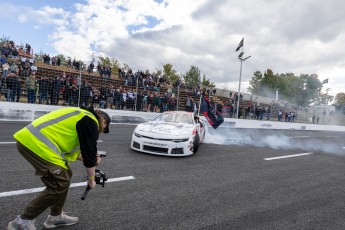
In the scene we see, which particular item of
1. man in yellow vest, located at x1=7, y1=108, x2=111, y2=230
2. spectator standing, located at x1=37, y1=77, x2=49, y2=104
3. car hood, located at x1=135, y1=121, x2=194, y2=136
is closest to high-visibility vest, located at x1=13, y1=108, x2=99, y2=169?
man in yellow vest, located at x1=7, y1=108, x2=111, y2=230

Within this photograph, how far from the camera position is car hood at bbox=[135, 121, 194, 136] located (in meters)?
8.24

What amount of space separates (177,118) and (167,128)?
4.02 ft

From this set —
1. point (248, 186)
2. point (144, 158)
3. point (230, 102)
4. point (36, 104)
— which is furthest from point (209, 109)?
point (230, 102)

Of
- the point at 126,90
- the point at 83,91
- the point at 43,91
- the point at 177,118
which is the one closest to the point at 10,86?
the point at 43,91

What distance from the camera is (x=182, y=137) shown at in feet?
26.7

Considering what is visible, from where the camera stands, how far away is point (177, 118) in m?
9.70

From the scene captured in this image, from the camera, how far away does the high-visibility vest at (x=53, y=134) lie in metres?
2.92

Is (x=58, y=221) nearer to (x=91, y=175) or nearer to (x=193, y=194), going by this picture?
(x=91, y=175)

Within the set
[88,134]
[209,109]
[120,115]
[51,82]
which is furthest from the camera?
[120,115]

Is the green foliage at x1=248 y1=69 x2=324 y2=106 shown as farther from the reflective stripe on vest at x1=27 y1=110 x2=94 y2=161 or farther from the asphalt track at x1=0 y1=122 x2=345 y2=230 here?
the reflective stripe on vest at x1=27 y1=110 x2=94 y2=161

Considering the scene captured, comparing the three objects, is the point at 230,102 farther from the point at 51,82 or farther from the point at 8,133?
the point at 8,133

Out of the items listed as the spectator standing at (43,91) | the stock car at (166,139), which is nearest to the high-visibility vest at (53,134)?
the stock car at (166,139)

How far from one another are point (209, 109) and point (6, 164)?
880 centimetres

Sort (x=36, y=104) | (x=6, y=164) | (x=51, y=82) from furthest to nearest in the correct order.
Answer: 1. (x=51, y=82)
2. (x=36, y=104)
3. (x=6, y=164)
